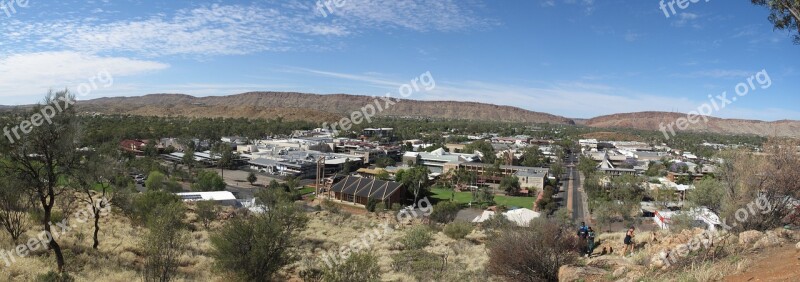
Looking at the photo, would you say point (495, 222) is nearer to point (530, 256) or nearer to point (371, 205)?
point (371, 205)

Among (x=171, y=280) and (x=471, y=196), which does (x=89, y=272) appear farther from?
(x=471, y=196)

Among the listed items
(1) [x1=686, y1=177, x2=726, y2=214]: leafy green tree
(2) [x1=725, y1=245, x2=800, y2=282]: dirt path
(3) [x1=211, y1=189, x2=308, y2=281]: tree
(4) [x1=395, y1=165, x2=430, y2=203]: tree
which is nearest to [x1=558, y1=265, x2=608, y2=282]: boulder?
(2) [x1=725, y1=245, x2=800, y2=282]: dirt path

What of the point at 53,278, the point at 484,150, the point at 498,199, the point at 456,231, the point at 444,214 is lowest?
the point at 498,199

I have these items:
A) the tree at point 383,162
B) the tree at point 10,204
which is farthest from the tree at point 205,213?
the tree at point 383,162

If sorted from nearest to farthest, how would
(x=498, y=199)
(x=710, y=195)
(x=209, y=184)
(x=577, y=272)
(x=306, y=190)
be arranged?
(x=577, y=272), (x=710, y=195), (x=209, y=184), (x=498, y=199), (x=306, y=190)

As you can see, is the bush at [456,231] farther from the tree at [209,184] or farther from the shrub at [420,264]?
the tree at [209,184]

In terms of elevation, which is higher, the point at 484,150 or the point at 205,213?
the point at 205,213

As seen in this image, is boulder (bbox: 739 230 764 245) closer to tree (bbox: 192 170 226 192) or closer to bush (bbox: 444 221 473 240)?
bush (bbox: 444 221 473 240)

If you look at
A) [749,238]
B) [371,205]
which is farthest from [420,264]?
[371,205]
